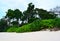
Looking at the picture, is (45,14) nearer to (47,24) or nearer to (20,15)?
(20,15)

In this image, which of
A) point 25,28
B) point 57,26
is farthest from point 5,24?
point 57,26

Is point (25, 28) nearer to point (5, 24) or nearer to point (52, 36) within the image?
point (52, 36)

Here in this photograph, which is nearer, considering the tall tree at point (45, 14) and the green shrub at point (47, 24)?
the green shrub at point (47, 24)

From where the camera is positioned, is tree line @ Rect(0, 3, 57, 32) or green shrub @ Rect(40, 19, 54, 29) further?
tree line @ Rect(0, 3, 57, 32)

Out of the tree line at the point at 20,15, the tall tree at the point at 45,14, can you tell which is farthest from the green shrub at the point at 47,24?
the tree line at the point at 20,15

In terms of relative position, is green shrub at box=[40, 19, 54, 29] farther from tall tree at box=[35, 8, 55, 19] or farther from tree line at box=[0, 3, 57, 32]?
tree line at box=[0, 3, 57, 32]

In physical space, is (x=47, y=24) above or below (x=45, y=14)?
below

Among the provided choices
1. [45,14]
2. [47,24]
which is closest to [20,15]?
[45,14]

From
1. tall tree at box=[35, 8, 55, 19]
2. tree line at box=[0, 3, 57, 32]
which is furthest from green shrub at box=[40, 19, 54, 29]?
tree line at box=[0, 3, 57, 32]

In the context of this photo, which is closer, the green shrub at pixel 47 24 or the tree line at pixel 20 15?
the green shrub at pixel 47 24

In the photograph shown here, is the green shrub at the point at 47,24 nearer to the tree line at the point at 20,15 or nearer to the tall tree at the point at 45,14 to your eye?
the tall tree at the point at 45,14

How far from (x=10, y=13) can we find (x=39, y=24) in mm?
4942

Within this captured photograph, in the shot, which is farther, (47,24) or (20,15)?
(20,15)

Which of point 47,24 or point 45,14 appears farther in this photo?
point 45,14
